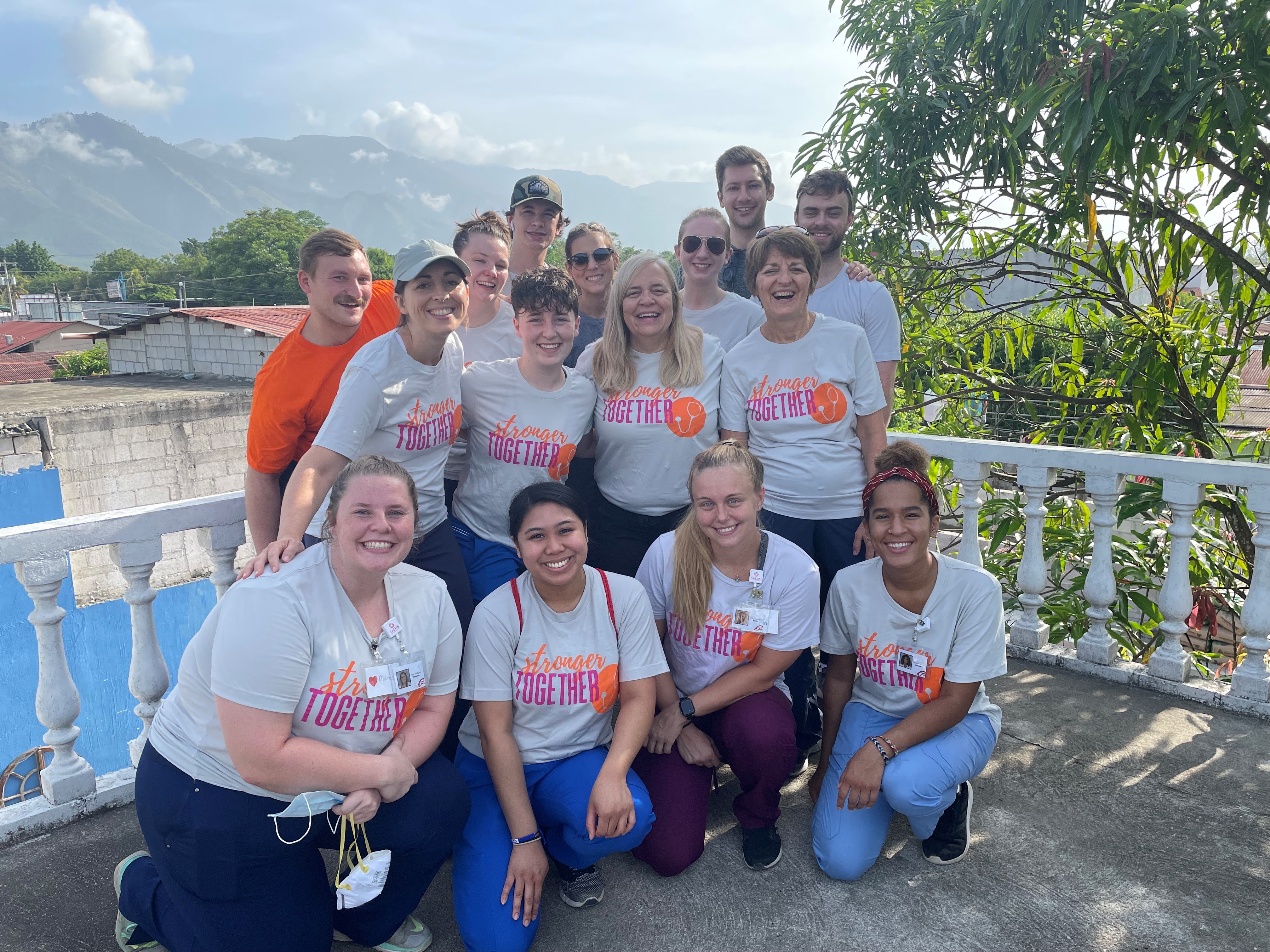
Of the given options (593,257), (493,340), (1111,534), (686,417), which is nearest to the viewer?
(686,417)

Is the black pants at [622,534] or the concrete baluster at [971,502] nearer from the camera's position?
the black pants at [622,534]

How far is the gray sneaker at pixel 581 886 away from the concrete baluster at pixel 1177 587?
225cm

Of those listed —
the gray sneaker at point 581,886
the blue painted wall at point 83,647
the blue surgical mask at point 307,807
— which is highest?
the blue surgical mask at point 307,807

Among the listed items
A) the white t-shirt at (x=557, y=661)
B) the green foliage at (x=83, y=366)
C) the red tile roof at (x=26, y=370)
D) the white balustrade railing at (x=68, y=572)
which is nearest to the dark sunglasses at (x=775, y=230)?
the white t-shirt at (x=557, y=661)

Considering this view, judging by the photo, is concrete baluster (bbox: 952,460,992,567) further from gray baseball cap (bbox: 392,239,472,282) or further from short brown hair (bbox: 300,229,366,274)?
short brown hair (bbox: 300,229,366,274)

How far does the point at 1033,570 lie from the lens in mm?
3504

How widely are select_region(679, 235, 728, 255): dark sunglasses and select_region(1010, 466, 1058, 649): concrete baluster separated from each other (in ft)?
5.09

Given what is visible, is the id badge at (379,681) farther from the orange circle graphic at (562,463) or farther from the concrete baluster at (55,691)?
the concrete baluster at (55,691)

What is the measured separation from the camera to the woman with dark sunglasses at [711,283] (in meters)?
3.21

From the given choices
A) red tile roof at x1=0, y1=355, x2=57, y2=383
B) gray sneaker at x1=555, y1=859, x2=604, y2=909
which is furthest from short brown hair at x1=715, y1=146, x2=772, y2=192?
red tile roof at x1=0, y1=355, x2=57, y2=383

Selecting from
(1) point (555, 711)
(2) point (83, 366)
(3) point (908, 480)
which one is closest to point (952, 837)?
(3) point (908, 480)

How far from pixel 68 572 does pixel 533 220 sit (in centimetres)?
211

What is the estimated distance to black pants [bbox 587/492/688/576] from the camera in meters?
2.80

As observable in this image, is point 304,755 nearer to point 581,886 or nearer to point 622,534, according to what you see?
point 581,886
